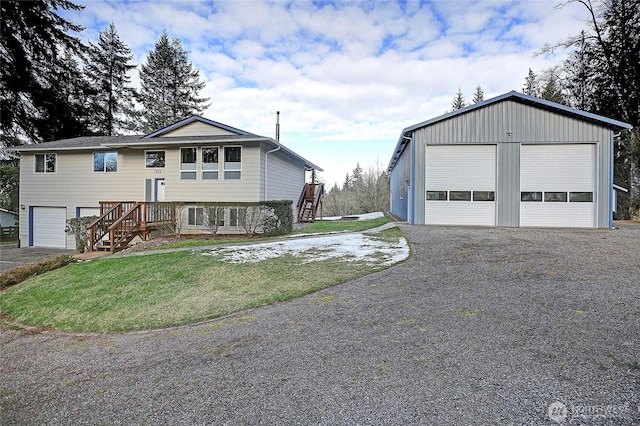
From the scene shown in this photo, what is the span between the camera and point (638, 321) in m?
3.87

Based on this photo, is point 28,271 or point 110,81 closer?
point 28,271

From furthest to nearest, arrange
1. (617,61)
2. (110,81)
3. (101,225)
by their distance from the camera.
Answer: (110,81), (617,61), (101,225)

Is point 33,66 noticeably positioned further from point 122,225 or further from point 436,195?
point 436,195

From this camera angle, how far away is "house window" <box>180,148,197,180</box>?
48.0ft

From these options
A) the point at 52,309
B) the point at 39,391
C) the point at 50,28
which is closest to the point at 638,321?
the point at 39,391

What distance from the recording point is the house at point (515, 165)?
13.3 meters

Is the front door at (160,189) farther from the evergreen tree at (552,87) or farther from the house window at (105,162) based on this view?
the evergreen tree at (552,87)

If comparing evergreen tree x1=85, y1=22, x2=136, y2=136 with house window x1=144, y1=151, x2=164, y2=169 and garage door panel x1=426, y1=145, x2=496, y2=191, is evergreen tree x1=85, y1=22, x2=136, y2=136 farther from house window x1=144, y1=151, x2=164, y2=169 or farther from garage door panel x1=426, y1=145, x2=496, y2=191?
garage door panel x1=426, y1=145, x2=496, y2=191

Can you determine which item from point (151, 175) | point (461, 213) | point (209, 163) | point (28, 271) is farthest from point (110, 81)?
point (461, 213)

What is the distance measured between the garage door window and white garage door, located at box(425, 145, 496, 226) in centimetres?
113

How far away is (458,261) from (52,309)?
8.03 meters

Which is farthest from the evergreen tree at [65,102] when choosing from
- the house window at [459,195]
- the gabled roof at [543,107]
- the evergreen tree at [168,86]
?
the house window at [459,195]

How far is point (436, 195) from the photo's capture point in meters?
14.2

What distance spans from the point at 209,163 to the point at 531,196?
1360cm
